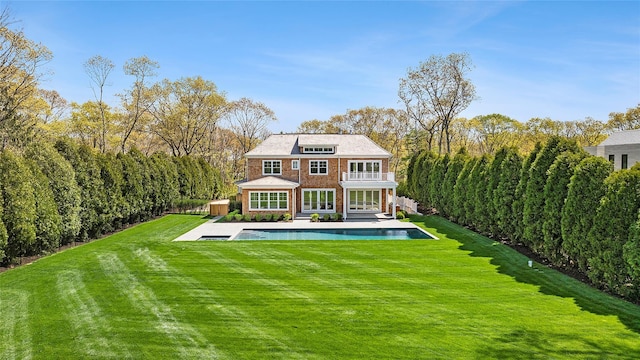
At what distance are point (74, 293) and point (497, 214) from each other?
624 inches

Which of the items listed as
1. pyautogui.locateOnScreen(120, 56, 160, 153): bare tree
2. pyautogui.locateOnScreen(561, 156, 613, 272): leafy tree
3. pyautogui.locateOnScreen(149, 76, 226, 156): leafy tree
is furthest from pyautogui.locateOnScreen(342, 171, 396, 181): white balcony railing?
pyautogui.locateOnScreen(120, 56, 160, 153): bare tree

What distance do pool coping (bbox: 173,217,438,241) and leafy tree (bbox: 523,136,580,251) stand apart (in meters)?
6.23

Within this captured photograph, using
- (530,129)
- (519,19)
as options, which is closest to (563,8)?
(519,19)

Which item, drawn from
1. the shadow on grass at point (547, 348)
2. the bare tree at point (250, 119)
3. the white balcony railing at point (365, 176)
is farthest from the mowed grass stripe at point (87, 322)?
the bare tree at point (250, 119)

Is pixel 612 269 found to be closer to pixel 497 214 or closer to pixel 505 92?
pixel 497 214

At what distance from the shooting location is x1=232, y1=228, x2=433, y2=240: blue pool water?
19.9 metres

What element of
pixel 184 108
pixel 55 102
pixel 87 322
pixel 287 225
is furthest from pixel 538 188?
pixel 55 102

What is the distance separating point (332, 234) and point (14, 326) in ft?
48.4

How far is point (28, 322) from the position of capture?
8.55 meters

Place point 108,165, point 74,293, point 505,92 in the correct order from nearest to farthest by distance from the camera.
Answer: point 74,293
point 108,165
point 505,92

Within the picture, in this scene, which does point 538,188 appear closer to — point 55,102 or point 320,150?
point 320,150

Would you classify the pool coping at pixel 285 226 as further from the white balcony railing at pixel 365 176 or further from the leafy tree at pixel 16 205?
the leafy tree at pixel 16 205

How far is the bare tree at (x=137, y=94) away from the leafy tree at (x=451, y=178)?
29.1 metres

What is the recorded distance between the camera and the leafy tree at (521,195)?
15344 millimetres
